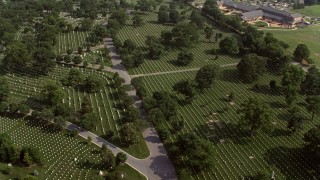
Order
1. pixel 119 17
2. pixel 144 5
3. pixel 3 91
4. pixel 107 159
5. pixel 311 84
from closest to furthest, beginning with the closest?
pixel 107 159
pixel 3 91
pixel 311 84
pixel 119 17
pixel 144 5

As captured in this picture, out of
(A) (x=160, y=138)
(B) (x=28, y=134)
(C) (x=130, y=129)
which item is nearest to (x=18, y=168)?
(B) (x=28, y=134)

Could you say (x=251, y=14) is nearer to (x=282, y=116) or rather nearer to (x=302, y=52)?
(x=302, y=52)

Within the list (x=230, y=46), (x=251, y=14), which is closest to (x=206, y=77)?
(x=230, y=46)

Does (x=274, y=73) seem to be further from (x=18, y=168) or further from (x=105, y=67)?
(x=18, y=168)

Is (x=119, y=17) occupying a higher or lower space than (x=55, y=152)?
higher

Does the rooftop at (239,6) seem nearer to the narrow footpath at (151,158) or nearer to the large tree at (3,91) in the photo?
the narrow footpath at (151,158)

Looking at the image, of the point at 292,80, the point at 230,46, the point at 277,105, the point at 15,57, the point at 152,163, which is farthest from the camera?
the point at 230,46

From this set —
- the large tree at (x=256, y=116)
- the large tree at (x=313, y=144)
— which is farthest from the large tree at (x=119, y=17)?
the large tree at (x=313, y=144)
